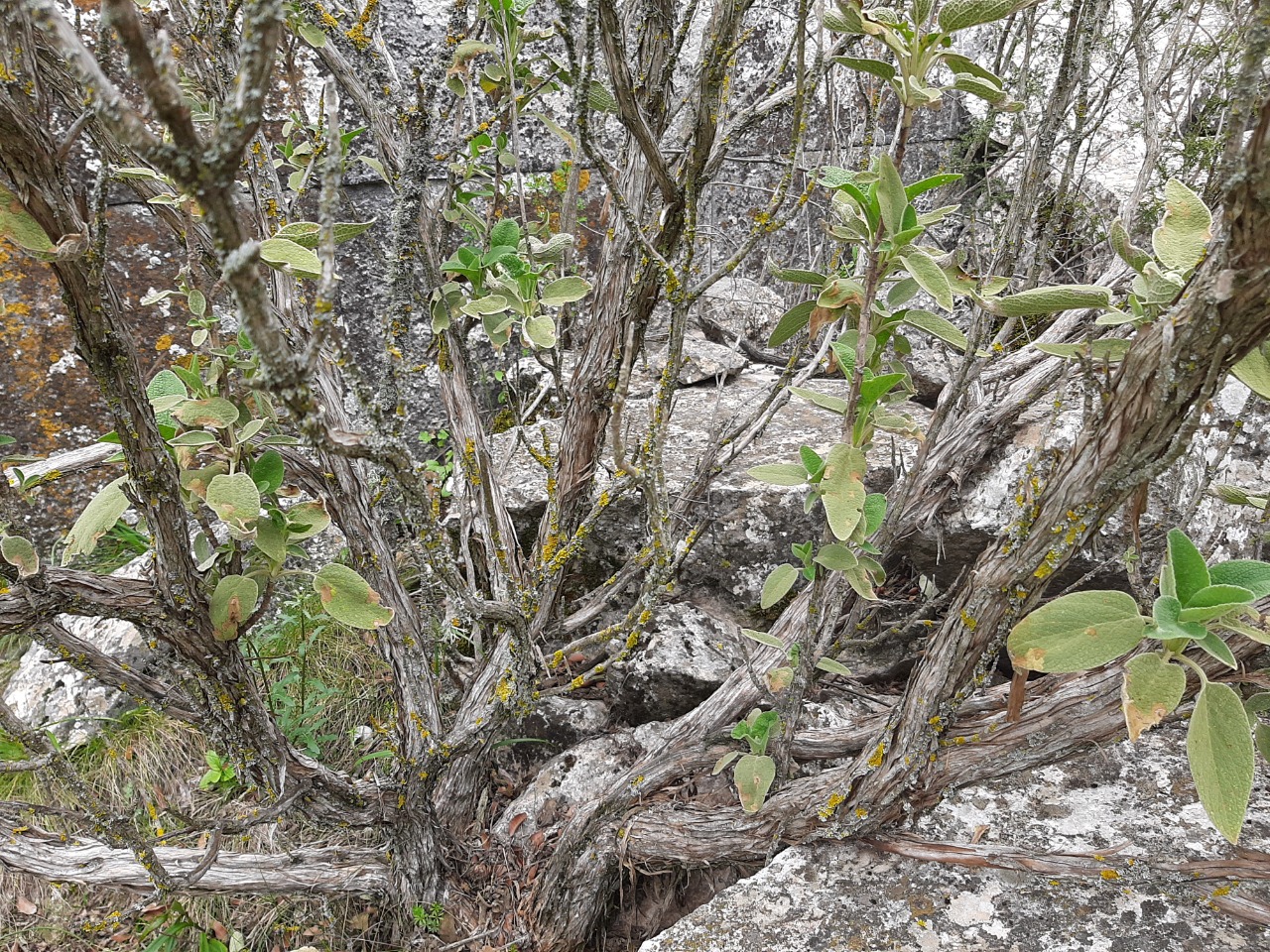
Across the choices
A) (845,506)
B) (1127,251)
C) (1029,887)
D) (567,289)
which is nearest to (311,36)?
(567,289)

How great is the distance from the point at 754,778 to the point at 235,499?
38.1 inches

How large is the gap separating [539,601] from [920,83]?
120 centimetres

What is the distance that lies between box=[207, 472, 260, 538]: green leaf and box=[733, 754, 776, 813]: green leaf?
905 mm

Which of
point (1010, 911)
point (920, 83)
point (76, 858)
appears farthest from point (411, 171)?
point (1010, 911)

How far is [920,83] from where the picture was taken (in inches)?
38.2

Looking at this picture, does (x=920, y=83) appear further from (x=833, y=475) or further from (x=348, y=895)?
(x=348, y=895)

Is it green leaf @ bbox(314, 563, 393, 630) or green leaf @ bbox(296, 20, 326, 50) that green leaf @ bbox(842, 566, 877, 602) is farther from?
green leaf @ bbox(296, 20, 326, 50)

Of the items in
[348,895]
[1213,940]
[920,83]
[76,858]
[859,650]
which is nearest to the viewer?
[920,83]

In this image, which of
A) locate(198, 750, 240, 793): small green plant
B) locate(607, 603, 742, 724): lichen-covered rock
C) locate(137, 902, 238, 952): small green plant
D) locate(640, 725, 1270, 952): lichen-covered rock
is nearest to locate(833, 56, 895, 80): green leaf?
locate(640, 725, 1270, 952): lichen-covered rock

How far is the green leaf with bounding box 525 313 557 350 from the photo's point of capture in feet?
4.50

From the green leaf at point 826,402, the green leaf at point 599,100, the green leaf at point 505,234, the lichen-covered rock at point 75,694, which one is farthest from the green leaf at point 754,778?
the lichen-covered rock at point 75,694

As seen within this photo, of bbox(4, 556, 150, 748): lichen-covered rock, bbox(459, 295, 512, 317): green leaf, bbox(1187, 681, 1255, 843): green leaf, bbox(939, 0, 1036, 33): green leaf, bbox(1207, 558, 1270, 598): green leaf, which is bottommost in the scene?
bbox(4, 556, 150, 748): lichen-covered rock

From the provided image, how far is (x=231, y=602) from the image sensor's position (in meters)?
1.16

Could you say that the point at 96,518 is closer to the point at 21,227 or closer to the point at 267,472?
the point at 267,472
